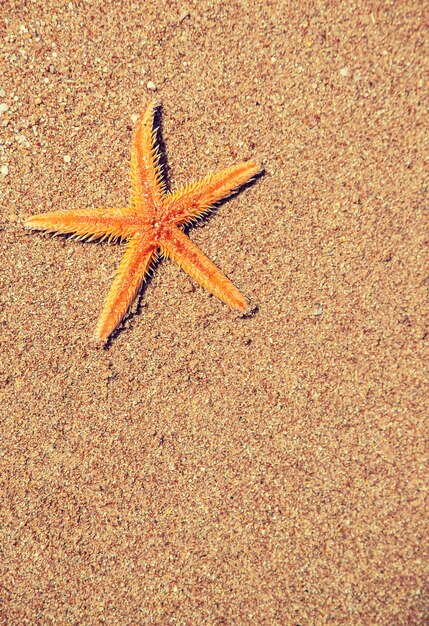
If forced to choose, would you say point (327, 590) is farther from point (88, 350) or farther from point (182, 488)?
point (88, 350)

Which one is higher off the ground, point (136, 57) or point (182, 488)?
point (136, 57)

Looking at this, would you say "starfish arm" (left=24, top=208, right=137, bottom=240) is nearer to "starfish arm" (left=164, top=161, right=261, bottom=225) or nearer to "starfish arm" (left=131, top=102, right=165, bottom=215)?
"starfish arm" (left=131, top=102, right=165, bottom=215)

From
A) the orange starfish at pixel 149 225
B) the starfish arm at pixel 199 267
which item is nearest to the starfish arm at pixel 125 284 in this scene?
the orange starfish at pixel 149 225

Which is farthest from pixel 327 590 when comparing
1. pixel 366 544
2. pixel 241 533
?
pixel 241 533

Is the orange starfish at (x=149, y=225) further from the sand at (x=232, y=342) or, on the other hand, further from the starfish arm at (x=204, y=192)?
the sand at (x=232, y=342)

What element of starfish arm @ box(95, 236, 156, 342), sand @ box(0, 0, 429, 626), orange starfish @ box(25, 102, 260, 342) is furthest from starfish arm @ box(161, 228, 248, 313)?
sand @ box(0, 0, 429, 626)

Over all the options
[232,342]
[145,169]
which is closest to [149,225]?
[145,169]

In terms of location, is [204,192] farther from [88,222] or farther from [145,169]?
[88,222]
